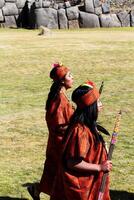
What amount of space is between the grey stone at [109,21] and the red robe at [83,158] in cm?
2347

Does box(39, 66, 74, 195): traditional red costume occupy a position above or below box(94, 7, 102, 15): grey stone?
above

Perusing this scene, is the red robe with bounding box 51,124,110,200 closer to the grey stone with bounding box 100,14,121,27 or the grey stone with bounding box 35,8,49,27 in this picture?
the grey stone with bounding box 35,8,49,27

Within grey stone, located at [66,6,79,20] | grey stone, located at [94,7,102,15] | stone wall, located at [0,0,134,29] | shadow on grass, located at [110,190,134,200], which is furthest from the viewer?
grey stone, located at [94,7,102,15]

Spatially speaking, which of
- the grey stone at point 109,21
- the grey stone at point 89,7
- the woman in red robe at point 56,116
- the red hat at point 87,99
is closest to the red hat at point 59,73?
the woman in red robe at point 56,116

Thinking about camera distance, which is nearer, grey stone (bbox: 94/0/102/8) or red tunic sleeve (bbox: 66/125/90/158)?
red tunic sleeve (bbox: 66/125/90/158)

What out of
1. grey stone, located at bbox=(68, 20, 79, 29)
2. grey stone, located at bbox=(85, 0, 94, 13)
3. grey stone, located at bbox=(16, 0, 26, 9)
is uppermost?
grey stone, located at bbox=(16, 0, 26, 9)

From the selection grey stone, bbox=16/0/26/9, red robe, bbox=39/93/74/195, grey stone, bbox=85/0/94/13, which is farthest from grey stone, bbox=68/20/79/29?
red robe, bbox=39/93/74/195

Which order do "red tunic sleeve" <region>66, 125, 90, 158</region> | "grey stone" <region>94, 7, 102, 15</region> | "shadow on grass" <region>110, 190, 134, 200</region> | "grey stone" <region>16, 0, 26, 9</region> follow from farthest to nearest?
"grey stone" <region>16, 0, 26, 9</region> < "grey stone" <region>94, 7, 102, 15</region> < "shadow on grass" <region>110, 190, 134, 200</region> < "red tunic sleeve" <region>66, 125, 90, 158</region>

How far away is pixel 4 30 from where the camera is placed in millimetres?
26953

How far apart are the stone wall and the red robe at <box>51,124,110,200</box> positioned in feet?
75.2

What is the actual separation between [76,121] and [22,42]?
17550mm

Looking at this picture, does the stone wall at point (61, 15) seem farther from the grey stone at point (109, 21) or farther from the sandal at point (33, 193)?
the sandal at point (33, 193)

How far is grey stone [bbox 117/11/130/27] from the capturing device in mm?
28094

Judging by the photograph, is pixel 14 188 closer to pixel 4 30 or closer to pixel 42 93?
pixel 42 93
